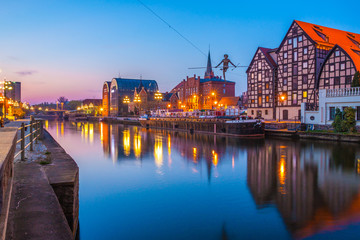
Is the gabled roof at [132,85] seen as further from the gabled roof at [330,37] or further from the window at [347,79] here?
the window at [347,79]

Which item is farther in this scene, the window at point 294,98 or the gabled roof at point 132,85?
the gabled roof at point 132,85

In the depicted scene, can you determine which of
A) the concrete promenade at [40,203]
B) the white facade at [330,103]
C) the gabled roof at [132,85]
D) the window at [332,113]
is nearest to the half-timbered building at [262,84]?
the white facade at [330,103]

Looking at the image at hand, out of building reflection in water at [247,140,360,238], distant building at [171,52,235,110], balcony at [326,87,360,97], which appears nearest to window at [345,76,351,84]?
balcony at [326,87,360,97]

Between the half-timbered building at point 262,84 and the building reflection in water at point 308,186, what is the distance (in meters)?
27.5

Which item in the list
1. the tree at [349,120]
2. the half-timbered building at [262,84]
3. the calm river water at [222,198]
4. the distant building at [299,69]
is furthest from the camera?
the half-timbered building at [262,84]

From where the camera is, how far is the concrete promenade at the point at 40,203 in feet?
16.1

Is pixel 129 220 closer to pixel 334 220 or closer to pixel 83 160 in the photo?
pixel 334 220

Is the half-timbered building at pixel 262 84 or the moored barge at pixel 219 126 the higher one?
the half-timbered building at pixel 262 84

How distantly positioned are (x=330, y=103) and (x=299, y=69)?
16.0 metres

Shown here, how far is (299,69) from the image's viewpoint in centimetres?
4769

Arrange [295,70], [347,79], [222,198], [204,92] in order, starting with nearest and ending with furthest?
[222,198] → [347,79] → [295,70] → [204,92]

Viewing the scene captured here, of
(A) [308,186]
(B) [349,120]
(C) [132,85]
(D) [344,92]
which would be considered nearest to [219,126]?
(D) [344,92]

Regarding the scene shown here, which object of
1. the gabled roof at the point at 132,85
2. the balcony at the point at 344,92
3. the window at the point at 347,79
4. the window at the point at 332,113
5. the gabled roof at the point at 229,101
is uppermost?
the gabled roof at the point at 132,85

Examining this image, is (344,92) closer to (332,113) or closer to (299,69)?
(332,113)
